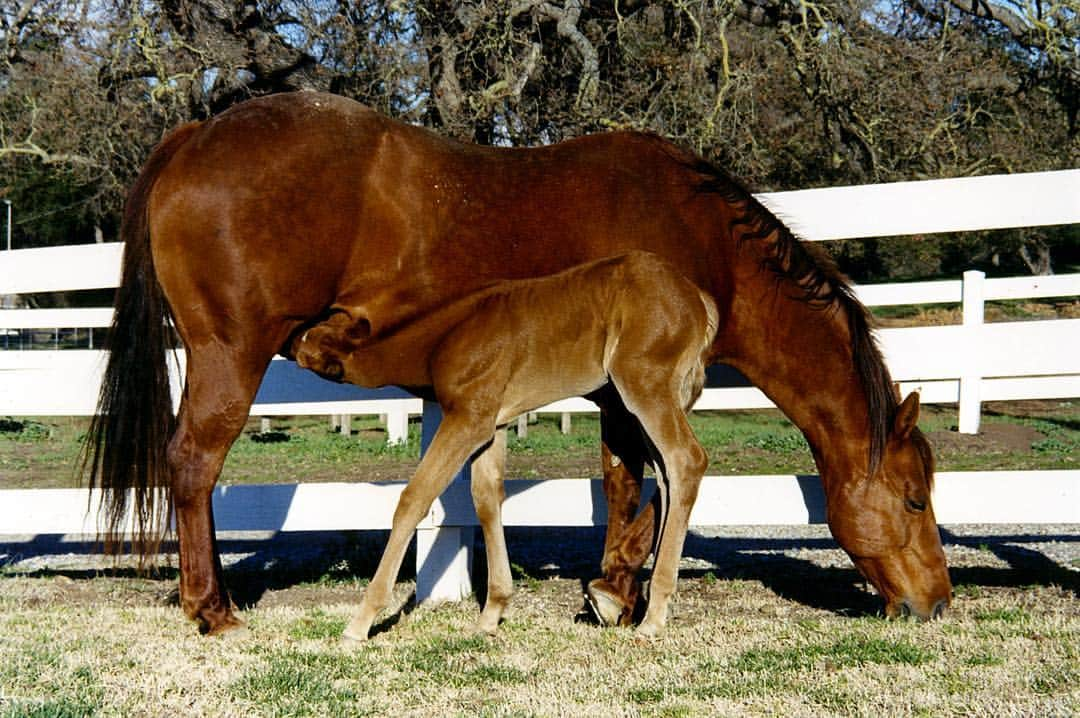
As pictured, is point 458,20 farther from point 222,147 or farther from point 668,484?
point 668,484

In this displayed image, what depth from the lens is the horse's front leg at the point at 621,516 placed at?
189 inches

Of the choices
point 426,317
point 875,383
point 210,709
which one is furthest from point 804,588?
point 210,709

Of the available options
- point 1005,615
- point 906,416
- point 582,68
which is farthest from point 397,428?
point 1005,615

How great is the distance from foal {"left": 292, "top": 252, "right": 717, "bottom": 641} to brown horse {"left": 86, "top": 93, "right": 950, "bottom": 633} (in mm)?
159

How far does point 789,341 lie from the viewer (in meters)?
4.84

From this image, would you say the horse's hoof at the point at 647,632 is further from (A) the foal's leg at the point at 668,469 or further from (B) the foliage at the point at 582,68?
(B) the foliage at the point at 582,68

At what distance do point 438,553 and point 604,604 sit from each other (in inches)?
41.3

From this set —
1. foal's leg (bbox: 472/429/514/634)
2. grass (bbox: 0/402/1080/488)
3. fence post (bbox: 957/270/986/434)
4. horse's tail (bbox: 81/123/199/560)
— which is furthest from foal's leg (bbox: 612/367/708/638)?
fence post (bbox: 957/270/986/434)

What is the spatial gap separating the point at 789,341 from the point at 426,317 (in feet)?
5.27

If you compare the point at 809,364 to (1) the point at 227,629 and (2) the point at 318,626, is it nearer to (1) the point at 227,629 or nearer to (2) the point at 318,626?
(2) the point at 318,626

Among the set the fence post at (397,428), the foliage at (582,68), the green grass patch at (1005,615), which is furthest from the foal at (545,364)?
the fence post at (397,428)

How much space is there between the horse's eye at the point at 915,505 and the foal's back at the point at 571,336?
111cm

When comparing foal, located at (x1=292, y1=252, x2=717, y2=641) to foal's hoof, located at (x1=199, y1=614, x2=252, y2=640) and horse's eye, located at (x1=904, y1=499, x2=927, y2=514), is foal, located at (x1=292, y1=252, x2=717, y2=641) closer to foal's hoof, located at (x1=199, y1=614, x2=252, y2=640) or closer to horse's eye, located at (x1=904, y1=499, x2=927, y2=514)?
foal's hoof, located at (x1=199, y1=614, x2=252, y2=640)

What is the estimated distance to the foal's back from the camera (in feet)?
14.3
